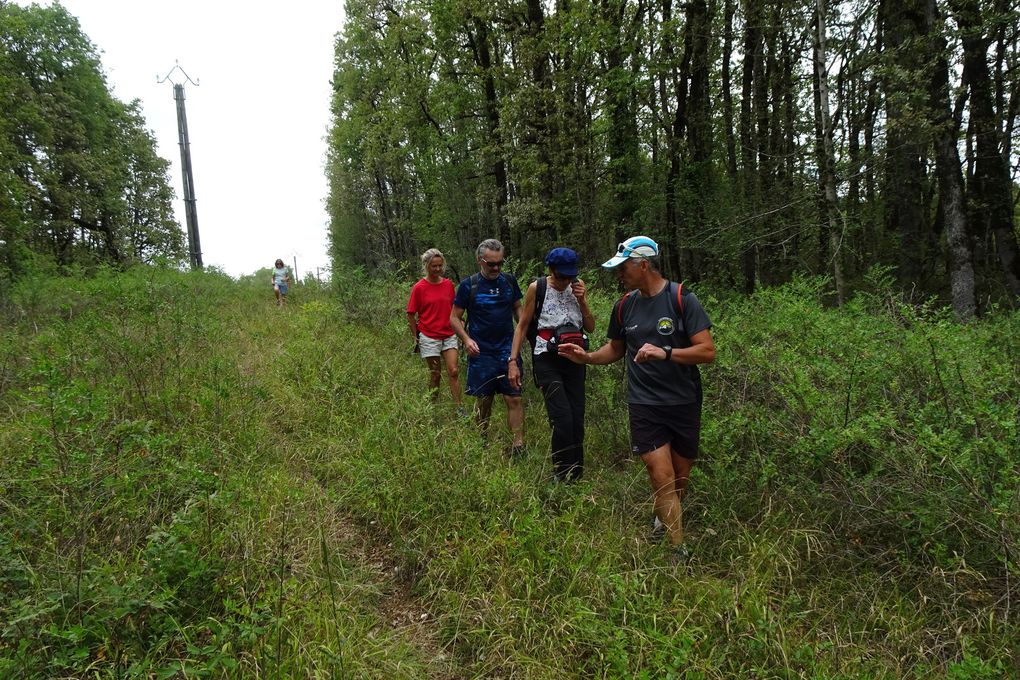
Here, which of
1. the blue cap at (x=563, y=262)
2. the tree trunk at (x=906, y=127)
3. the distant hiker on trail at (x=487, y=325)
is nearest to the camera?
the blue cap at (x=563, y=262)

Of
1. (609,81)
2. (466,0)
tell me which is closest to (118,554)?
(609,81)

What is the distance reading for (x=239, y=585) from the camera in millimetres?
2379

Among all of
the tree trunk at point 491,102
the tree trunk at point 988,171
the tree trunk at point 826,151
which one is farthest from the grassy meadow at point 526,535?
the tree trunk at point 491,102

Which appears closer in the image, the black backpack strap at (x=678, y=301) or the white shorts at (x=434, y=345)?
the black backpack strap at (x=678, y=301)

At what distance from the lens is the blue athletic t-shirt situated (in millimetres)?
4391

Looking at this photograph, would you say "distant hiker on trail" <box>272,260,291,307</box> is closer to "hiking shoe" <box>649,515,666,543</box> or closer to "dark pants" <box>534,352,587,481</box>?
"dark pants" <box>534,352,587,481</box>

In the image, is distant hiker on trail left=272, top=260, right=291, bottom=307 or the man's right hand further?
distant hiker on trail left=272, top=260, right=291, bottom=307

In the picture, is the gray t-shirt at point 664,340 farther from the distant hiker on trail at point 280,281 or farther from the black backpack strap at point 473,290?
the distant hiker on trail at point 280,281

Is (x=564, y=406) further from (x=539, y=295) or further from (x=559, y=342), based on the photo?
(x=539, y=295)

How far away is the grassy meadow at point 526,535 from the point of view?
7.02 feet

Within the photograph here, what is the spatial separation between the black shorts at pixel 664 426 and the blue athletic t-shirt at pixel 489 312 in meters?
1.74

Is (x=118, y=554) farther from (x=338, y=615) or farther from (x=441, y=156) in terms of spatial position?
(x=441, y=156)

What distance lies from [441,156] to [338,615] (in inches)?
624

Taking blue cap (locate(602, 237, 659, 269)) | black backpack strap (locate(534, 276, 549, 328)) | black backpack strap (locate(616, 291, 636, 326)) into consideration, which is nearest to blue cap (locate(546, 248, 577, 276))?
black backpack strap (locate(534, 276, 549, 328))
